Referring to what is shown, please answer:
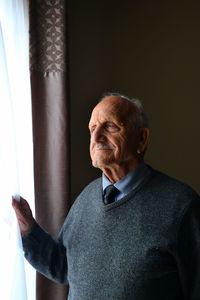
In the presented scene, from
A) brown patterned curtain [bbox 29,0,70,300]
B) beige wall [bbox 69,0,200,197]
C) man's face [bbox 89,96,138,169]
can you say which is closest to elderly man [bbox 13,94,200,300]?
man's face [bbox 89,96,138,169]

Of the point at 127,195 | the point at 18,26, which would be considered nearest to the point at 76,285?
the point at 127,195

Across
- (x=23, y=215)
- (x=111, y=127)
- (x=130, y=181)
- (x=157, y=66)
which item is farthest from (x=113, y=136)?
(x=157, y=66)

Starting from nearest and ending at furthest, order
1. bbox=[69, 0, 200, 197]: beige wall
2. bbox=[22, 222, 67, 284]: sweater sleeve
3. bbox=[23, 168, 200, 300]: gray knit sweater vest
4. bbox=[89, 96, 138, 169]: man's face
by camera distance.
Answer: bbox=[23, 168, 200, 300]: gray knit sweater vest, bbox=[89, 96, 138, 169]: man's face, bbox=[22, 222, 67, 284]: sweater sleeve, bbox=[69, 0, 200, 197]: beige wall

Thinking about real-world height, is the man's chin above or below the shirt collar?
above

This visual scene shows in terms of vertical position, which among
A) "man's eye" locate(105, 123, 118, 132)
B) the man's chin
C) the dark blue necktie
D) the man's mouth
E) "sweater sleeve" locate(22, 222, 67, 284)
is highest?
"man's eye" locate(105, 123, 118, 132)

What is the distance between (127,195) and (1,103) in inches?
19.6

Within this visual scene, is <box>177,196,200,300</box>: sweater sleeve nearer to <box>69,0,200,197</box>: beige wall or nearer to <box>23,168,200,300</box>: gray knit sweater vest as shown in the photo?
<box>23,168,200,300</box>: gray knit sweater vest

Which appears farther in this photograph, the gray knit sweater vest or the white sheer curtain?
the white sheer curtain

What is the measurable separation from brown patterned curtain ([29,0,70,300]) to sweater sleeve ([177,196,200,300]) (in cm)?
51

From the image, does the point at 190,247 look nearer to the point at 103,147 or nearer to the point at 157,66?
the point at 103,147

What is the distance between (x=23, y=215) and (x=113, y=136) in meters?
0.41

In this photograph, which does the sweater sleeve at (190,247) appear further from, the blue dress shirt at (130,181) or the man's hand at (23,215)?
the man's hand at (23,215)

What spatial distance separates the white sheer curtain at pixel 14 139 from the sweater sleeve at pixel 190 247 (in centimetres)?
52

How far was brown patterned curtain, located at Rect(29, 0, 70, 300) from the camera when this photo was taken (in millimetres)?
1428
